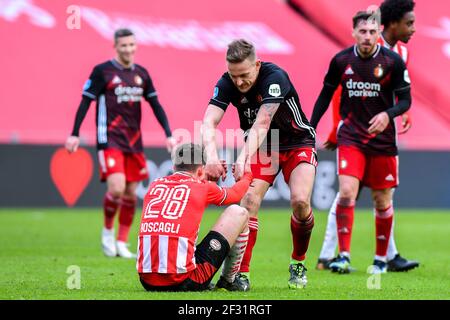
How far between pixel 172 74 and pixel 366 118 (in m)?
11.9

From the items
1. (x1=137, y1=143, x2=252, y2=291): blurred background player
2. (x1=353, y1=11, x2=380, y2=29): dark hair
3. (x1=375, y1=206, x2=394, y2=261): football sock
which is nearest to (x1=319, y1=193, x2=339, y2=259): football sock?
(x1=375, y1=206, x2=394, y2=261): football sock

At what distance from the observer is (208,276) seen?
6.68 metres

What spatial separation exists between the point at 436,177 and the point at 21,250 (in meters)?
10.3

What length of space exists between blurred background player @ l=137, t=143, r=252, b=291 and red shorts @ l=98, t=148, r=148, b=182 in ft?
14.5

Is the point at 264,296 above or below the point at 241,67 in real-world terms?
below

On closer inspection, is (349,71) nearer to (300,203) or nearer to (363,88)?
(363,88)

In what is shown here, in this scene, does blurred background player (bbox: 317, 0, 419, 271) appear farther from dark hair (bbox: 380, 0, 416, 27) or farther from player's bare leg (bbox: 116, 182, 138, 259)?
player's bare leg (bbox: 116, 182, 138, 259)

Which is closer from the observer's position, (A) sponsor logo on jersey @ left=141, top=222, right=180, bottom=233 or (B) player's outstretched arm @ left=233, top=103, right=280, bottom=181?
(A) sponsor logo on jersey @ left=141, top=222, right=180, bottom=233

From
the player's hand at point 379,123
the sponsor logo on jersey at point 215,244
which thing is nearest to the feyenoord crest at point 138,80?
the player's hand at point 379,123

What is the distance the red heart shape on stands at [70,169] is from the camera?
16.6 metres

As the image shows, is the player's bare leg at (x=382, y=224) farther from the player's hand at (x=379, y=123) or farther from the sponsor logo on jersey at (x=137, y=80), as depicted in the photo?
the sponsor logo on jersey at (x=137, y=80)

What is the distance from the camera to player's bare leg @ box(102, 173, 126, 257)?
427 inches

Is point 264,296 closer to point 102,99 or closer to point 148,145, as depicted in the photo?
point 102,99

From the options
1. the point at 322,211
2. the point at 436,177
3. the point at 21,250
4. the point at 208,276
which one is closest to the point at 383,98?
the point at 208,276
